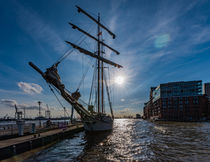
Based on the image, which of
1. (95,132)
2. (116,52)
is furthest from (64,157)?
(116,52)

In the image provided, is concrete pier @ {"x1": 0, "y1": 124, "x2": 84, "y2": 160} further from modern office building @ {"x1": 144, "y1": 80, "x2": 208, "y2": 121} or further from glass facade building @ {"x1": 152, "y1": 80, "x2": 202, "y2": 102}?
glass facade building @ {"x1": 152, "y1": 80, "x2": 202, "y2": 102}

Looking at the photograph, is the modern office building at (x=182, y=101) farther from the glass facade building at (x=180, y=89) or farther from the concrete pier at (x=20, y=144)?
the concrete pier at (x=20, y=144)

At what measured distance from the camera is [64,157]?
453 inches

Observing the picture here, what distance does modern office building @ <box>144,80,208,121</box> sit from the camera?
9131 centimetres

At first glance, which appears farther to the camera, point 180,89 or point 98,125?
point 180,89

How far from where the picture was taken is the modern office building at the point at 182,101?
300 feet

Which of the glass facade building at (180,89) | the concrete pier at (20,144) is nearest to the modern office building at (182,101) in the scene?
the glass facade building at (180,89)

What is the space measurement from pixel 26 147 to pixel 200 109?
10900 cm

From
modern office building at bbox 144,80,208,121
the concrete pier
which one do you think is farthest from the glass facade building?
the concrete pier

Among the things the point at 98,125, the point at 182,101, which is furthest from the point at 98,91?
the point at 182,101

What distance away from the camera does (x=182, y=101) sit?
314 ft

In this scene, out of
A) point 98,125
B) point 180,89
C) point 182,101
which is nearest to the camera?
point 98,125

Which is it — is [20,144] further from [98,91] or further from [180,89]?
[180,89]

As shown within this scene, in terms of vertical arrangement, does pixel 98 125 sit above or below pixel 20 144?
below
